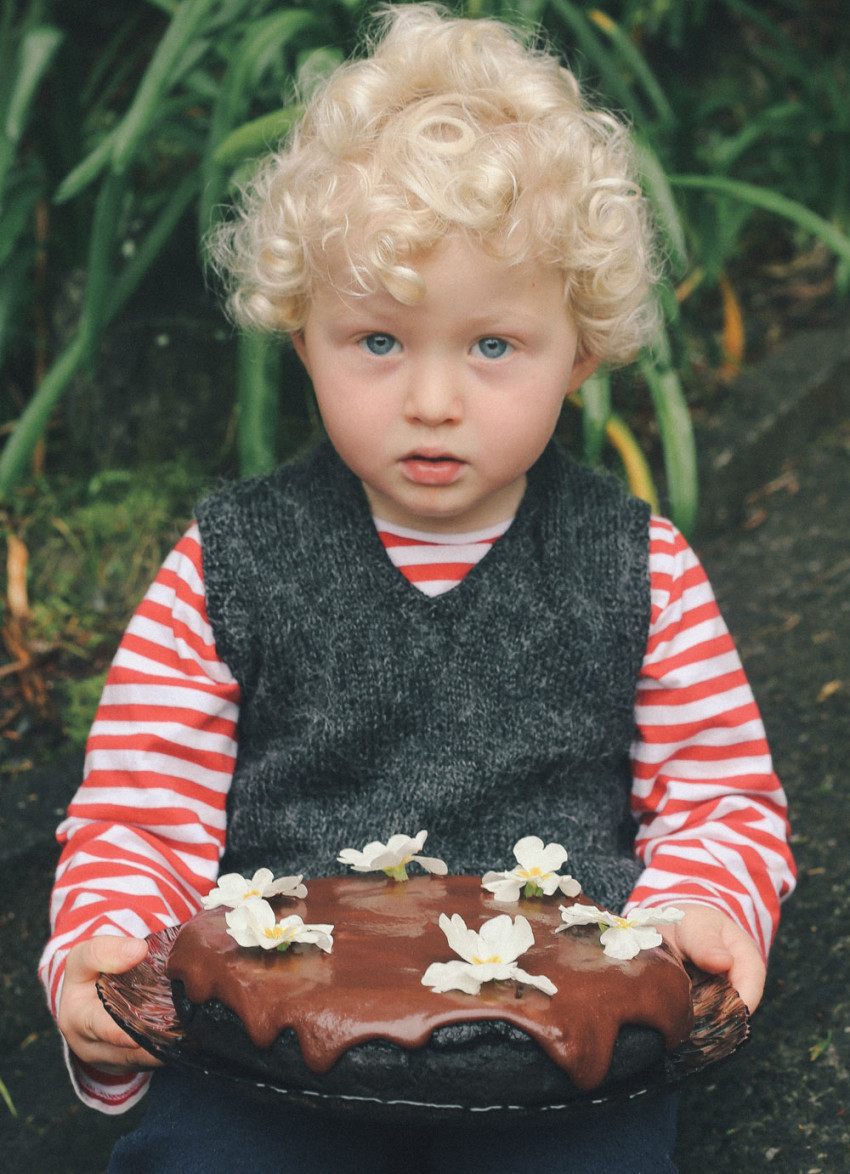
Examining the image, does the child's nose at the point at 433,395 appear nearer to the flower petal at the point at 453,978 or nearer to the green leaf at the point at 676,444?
the flower petal at the point at 453,978

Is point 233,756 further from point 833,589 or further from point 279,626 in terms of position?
point 833,589

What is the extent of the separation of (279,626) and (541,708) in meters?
0.24

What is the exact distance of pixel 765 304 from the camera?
2.73 meters

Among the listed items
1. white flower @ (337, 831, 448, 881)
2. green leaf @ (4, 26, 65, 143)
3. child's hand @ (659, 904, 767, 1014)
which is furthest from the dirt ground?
green leaf @ (4, 26, 65, 143)

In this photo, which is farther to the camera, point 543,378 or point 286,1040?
point 543,378

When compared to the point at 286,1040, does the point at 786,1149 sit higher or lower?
lower

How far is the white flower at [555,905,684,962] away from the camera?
2.55 feet

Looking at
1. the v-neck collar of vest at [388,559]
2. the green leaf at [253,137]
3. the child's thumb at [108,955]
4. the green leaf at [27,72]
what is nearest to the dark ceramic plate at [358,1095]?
the child's thumb at [108,955]

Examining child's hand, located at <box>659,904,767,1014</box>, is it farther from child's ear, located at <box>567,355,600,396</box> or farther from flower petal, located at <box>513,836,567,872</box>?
child's ear, located at <box>567,355,600,396</box>

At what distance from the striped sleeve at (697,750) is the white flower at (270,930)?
0.37 m

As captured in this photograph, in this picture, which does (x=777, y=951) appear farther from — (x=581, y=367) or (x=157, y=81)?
(x=157, y=81)

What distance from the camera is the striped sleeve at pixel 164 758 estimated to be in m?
1.02

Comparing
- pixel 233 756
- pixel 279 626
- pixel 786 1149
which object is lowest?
pixel 786 1149

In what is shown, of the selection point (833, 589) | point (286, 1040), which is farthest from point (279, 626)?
point (833, 589)
